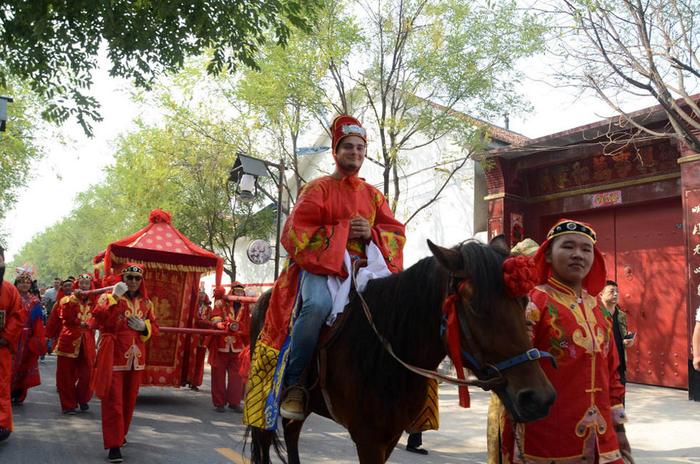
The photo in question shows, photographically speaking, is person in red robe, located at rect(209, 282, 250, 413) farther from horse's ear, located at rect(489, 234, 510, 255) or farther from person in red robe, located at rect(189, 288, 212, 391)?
horse's ear, located at rect(489, 234, 510, 255)

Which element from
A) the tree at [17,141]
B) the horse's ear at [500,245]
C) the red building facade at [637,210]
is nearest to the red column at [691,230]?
the red building facade at [637,210]

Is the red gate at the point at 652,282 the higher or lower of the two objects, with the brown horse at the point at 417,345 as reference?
higher

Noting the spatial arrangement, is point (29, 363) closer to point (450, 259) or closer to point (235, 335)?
point (235, 335)

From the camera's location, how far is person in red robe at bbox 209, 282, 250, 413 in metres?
9.90

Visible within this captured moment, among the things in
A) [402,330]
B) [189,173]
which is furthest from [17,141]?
[402,330]

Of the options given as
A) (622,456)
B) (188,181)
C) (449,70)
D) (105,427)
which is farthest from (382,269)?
(188,181)

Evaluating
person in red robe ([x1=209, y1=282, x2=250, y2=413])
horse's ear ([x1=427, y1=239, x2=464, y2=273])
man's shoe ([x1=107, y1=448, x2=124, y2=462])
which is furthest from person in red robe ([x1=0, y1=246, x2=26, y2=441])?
horse's ear ([x1=427, y1=239, x2=464, y2=273])

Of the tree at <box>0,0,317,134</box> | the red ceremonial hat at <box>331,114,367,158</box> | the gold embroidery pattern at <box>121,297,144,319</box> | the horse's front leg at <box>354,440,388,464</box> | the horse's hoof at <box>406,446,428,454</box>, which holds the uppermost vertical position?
the tree at <box>0,0,317,134</box>

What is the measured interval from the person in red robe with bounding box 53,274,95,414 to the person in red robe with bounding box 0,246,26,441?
2070mm

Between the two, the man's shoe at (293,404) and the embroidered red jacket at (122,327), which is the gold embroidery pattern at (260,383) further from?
the embroidered red jacket at (122,327)

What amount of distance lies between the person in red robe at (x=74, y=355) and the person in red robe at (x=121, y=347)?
6.49 feet

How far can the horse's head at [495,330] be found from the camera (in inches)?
103

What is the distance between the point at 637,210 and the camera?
1281cm

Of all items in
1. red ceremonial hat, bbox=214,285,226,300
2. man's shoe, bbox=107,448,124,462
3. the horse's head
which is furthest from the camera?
red ceremonial hat, bbox=214,285,226,300
